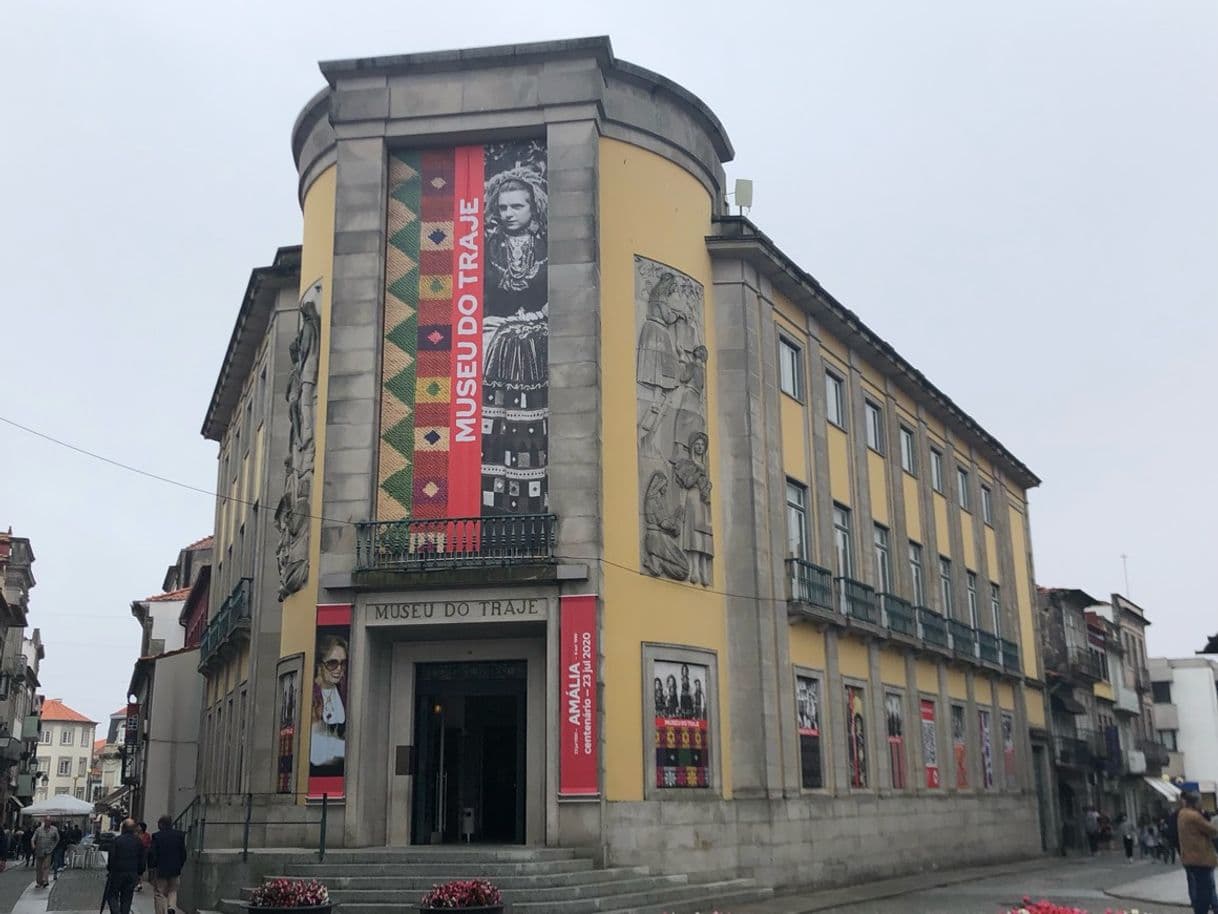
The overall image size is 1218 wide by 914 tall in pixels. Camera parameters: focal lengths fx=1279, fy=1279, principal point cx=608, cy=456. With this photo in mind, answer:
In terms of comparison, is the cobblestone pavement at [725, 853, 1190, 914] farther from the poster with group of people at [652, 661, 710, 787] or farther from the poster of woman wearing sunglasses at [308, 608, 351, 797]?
the poster of woman wearing sunglasses at [308, 608, 351, 797]

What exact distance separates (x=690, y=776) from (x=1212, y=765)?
71.5 meters

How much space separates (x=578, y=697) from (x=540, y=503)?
3345 millimetres

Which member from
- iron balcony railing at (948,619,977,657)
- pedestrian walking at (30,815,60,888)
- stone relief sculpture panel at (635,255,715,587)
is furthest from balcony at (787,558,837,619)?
pedestrian walking at (30,815,60,888)

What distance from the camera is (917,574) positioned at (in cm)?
3438

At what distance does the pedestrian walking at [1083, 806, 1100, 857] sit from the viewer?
149ft

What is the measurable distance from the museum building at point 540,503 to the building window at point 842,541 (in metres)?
1.30

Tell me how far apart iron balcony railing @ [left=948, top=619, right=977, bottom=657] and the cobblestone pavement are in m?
5.68

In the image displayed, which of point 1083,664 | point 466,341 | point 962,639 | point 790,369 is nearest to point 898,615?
point 962,639

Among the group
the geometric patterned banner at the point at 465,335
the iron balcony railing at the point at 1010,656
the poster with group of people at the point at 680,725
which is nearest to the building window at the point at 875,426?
the iron balcony railing at the point at 1010,656

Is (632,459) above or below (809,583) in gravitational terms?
above

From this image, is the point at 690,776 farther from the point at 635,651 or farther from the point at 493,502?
the point at 493,502

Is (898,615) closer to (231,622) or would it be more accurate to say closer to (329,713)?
(329,713)

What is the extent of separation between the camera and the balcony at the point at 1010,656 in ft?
128

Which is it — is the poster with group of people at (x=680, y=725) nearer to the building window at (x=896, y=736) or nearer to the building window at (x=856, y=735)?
the building window at (x=856, y=735)
